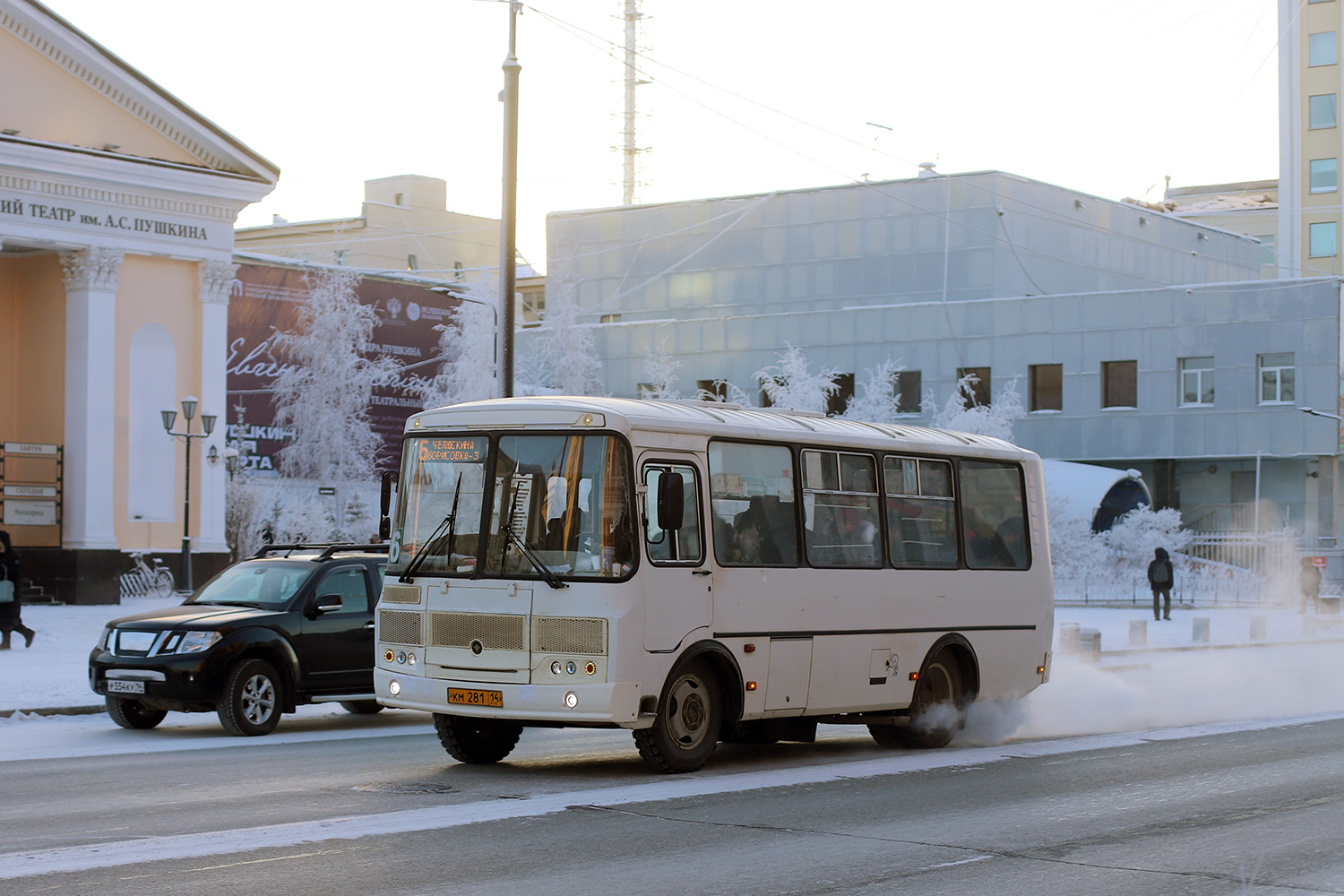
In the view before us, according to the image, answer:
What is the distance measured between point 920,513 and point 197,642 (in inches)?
261

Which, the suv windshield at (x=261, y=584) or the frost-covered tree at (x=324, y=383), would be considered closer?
the suv windshield at (x=261, y=584)

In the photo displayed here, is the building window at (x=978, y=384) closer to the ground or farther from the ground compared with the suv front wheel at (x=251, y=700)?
farther from the ground

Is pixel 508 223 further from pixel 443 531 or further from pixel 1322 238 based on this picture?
pixel 1322 238

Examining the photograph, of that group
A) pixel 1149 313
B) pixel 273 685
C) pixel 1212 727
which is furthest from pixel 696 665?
pixel 1149 313

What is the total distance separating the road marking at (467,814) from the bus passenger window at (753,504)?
5.59 feet

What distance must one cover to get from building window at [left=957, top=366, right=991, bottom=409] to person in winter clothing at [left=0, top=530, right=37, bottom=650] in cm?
4545

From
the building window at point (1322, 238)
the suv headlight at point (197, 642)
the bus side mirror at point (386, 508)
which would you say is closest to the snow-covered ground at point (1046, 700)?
the suv headlight at point (197, 642)

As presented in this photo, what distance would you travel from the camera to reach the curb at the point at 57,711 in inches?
632

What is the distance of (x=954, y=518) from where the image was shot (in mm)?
14547

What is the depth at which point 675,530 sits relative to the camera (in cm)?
1161

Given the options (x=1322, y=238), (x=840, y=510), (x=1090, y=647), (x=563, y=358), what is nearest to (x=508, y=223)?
(x=840, y=510)

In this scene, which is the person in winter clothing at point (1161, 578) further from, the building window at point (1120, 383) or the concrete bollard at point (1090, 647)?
the building window at point (1120, 383)

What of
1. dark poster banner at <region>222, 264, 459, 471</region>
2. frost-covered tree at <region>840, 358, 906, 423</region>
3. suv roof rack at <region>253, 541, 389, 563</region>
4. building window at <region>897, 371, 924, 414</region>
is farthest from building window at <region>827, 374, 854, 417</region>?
suv roof rack at <region>253, 541, 389, 563</region>

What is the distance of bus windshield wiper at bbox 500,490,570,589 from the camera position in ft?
36.4
